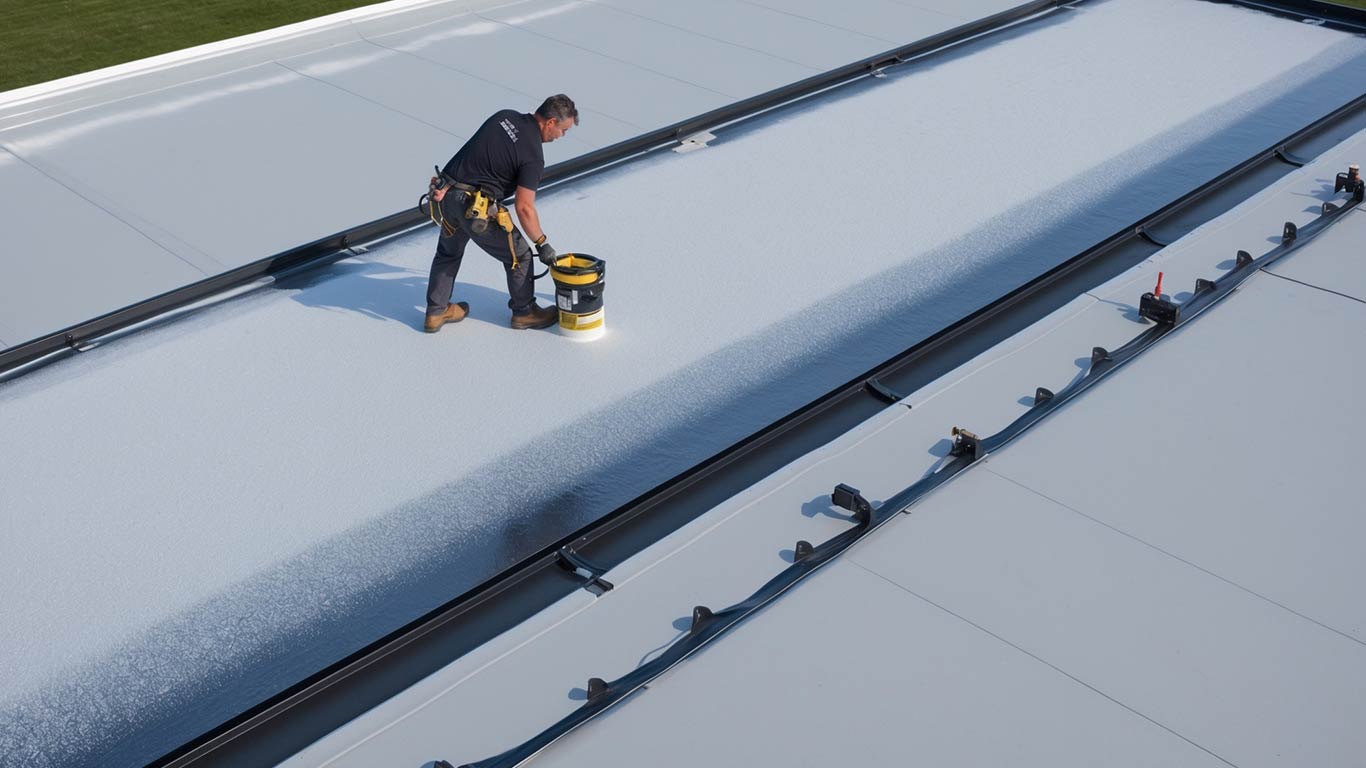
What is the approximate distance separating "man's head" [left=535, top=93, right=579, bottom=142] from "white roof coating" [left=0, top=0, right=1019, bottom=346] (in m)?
1.80

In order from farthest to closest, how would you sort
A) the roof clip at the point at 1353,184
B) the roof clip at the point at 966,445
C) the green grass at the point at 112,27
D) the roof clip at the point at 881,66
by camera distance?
1. the green grass at the point at 112,27
2. the roof clip at the point at 881,66
3. the roof clip at the point at 1353,184
4. the roof clip at the point at 966,445

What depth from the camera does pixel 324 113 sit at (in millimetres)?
7305

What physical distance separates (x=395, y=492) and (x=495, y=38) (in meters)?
5.44

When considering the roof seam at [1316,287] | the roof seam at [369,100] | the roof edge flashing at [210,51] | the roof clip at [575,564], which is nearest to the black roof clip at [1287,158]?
the roof seam at [1316,287]

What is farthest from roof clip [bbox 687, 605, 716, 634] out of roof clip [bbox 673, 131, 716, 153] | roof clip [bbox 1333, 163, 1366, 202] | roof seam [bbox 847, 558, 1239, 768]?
roof clip [bbox 1333, 163, 1366, 202]

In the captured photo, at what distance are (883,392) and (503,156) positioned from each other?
5.24ft

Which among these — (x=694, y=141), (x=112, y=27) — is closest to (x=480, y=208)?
(x=694, y=141)

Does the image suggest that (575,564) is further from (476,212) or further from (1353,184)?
(1353,184)

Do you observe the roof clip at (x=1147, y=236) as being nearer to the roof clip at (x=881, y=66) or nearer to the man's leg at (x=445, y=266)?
the roof clip at (x=881, y=66)

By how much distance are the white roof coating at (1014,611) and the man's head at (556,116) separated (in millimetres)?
1585

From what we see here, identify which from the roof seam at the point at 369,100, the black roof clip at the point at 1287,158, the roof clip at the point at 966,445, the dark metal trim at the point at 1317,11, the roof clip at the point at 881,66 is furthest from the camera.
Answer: the dark metal trim at the point at 1317,11

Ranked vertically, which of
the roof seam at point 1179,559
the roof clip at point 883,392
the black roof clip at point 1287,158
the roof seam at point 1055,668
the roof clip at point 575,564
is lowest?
the roof clip at point 575,564

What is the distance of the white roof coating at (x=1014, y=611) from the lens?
9.46 feet

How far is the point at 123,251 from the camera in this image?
5.76 meters
